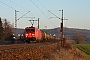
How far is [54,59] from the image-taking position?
23641 mm

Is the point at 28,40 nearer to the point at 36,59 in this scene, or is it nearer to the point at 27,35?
the point at 27,35

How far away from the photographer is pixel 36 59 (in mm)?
18469

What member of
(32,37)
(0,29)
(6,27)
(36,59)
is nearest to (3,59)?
(36,59)

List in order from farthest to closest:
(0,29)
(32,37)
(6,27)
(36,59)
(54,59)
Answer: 1. (6,27)
2. (0,29)
3. (32,37)
4. (54,59)
5. (36,59)

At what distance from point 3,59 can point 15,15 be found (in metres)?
47.1

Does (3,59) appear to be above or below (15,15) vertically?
below

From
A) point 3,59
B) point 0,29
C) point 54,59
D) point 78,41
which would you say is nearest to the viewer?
point 3,59

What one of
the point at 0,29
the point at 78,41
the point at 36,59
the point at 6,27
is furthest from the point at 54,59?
the point at 78,41

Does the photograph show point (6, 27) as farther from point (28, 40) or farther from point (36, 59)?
point (36, 59)

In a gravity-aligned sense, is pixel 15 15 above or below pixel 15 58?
above

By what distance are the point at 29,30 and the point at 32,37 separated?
156cm

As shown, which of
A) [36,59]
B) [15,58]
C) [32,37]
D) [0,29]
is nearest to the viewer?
[15,58]

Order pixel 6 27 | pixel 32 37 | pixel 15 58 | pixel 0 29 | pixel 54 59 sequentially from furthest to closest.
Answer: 1. pixel 6 27
2. pixel 0 29
3. pixel 32 37
4. pixel 54 59
5. pixel 15 58

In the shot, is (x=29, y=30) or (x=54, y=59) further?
(x=29, y=30)
